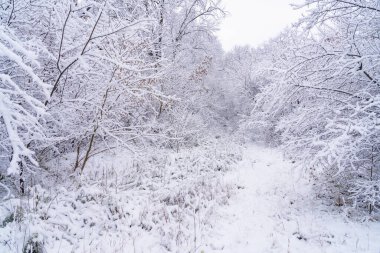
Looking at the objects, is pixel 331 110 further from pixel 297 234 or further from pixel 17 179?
pixel 17 179

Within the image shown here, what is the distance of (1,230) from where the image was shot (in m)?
4.10

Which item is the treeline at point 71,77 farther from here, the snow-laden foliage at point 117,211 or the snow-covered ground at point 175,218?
the snow-covered ground at point 175,218

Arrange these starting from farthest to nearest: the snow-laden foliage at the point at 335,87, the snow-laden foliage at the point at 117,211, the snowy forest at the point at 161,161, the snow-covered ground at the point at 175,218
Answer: the snow-laden foliage at the point at 335,87
the snowy forest at the point at 161,161
the snow-covered ground at the point at 175,218
the snow-laden foliage at the point at 117,211

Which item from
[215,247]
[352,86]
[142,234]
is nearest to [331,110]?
[352,86]

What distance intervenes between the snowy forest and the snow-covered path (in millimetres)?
32

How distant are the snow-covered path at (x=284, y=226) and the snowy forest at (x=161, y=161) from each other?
32mm

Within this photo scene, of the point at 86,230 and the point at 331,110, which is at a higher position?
the point at 331,110

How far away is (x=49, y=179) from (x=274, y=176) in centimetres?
659

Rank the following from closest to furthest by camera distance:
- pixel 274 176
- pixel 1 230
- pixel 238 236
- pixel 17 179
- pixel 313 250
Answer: pixel 1 230
pixel 313 250
pixel 238 236
pixel 17 179
pixel 274 176

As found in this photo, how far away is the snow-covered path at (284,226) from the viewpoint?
5102 mm

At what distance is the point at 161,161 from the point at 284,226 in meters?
5.13

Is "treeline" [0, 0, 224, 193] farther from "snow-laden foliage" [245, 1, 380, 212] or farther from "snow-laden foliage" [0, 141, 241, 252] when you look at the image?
"snow-laden foliage" [245, 1, 380, 212]

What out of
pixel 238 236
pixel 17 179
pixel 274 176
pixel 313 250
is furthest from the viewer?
pixel 274 176

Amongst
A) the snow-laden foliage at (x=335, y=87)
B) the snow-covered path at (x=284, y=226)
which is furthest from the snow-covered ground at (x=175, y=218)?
the snow-laden foliage at (x=335, y=87)
